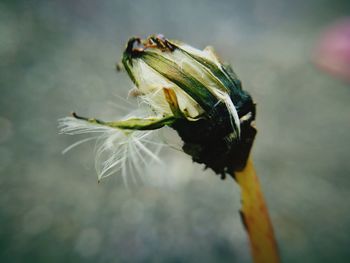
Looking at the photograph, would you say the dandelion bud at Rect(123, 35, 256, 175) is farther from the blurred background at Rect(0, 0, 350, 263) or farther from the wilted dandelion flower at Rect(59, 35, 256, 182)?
the blurred background at Rect(0, 0, 350, 263)

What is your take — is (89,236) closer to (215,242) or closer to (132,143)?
(215,242)

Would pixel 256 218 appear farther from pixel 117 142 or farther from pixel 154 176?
pixel 154 176

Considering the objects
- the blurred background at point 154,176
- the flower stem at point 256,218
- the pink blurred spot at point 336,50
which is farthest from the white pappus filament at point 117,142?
the pink blurred spot at point 336,50

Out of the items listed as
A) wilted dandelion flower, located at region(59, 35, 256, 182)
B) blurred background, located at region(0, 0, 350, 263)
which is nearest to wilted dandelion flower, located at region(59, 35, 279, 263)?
wilted dandelion flower, located at region(59, 35, 256, 182)

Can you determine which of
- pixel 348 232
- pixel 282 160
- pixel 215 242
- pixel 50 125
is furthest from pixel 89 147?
pixel 348 232

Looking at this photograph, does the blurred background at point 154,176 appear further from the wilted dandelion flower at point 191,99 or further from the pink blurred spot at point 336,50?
the wilted dandelion flower at point 191,99

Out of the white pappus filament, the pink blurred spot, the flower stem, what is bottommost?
the flower stem

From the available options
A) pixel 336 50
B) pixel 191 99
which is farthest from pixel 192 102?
pixel 336 50
